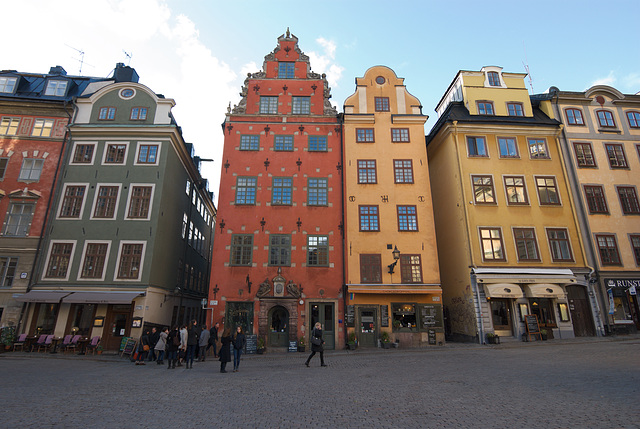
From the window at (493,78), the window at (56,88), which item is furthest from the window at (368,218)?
the window at (56,88)

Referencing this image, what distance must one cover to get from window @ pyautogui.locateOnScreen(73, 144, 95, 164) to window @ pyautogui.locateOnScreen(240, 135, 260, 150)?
1103 centimetres

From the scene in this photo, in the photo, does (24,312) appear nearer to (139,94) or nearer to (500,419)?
(139,94)

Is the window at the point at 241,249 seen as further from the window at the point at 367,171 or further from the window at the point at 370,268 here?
the window at the point at 367,171

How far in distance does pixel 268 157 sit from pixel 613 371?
22.0 metres

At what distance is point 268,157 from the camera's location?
83.5 feet

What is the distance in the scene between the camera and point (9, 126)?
24.9 metres

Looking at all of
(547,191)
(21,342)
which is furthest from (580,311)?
(21,342)

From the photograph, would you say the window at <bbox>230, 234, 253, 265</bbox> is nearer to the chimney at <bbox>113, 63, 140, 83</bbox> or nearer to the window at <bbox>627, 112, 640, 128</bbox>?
the chimney at <bbox>113, 63, 140, 83</bbox>

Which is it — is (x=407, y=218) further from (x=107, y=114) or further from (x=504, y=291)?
(x=107, y=114)

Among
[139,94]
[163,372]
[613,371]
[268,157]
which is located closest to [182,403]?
[163,372]

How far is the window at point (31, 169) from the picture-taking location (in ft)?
78.8

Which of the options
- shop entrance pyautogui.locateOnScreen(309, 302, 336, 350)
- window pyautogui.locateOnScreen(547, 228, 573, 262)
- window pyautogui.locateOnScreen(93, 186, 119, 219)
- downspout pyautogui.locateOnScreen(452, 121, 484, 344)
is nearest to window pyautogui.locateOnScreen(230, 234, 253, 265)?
shop entrance pyautogui.locateOnScreen(309, 302, 336, 350)

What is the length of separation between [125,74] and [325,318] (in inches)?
1049

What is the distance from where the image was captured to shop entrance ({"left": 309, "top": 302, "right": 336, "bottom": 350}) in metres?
22.2
